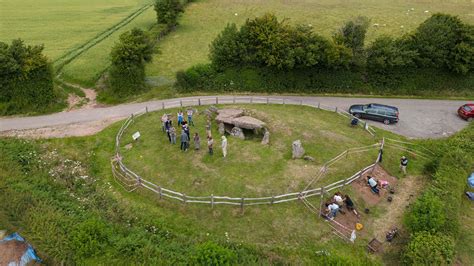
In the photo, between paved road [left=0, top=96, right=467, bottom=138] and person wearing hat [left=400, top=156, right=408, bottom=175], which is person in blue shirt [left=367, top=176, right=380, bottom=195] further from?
paved road [left=0, top=96, right=467, bottom=138]

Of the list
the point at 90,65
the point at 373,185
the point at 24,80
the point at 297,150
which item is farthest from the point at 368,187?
the point at 90,65

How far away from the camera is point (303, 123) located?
33.2 metres

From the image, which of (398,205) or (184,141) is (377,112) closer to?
(398,205)

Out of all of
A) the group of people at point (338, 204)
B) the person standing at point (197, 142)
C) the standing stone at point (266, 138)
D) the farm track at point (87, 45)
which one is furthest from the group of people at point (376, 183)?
the farm track at point (87, 45)

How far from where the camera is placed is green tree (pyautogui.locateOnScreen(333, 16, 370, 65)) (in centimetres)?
4012

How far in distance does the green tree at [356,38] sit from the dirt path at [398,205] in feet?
57.8

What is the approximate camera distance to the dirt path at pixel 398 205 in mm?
22923

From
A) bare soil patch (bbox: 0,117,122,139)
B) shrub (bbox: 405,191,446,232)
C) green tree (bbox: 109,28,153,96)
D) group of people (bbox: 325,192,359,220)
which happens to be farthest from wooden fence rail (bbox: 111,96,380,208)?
green tree (bbox: 109,28,153,96)

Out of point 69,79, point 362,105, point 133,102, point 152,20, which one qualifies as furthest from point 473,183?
point 152,20

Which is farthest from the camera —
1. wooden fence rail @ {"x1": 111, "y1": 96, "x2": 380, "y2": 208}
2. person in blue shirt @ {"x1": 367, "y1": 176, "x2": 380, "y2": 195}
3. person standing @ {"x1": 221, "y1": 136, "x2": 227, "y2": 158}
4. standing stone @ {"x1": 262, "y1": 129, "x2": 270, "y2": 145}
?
standing stone @ {"x1": 262, "y1": 129, "x2": 270, "y2": 145}

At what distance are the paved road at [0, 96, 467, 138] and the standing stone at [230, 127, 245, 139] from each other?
337 inches

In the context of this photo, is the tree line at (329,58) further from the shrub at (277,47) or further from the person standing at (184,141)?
the person standing at (184,141)

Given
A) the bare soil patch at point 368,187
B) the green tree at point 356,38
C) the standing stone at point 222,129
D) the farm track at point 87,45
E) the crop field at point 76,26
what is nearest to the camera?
the bare soil patch at point 368,187

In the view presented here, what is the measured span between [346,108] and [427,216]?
62.3 feet
